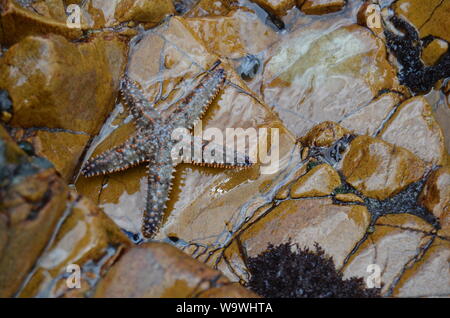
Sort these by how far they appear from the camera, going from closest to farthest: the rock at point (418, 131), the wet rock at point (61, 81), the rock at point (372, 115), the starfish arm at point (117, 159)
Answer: the wet rock at point (61, 81), the starfish arm at point (117, 159), the rock at point (418, 131), the rock at point (372, 115)

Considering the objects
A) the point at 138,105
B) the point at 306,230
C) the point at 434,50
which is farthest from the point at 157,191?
the point at 434,50

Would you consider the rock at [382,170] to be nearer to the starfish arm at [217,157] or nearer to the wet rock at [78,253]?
the starfish arm at [217,157]

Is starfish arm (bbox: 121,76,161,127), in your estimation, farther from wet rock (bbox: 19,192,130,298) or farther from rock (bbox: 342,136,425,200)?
rock (bbox: 342,136,425,200)

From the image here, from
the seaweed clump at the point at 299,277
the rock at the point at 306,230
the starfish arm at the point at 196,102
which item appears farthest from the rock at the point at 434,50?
the seaweed clump at the point at 299,277

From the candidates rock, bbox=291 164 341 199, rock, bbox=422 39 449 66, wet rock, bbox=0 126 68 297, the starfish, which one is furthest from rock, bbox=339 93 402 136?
wet rock, bbox=0 126 68 297

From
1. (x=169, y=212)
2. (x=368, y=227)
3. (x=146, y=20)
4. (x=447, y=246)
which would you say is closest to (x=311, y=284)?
(x=368, y=227)

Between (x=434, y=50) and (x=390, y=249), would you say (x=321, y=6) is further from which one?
(x=390, y=249)
